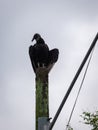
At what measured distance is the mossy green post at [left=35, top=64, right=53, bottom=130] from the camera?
951 cm

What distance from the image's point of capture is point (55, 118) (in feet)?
24.9

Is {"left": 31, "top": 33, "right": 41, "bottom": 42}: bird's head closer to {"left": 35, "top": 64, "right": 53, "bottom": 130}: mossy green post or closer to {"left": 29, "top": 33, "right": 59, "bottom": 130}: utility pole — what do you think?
{"left": 29, "top": 33, "right": 59, "bottom": 130}: utility pole

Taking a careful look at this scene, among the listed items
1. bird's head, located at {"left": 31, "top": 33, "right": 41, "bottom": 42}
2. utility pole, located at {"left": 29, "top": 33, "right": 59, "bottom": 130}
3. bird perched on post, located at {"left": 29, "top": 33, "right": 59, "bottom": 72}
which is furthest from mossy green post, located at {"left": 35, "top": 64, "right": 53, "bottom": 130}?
bird's head, located at {"left": 31, "top": 33, "right": 41, "bottom": 42}

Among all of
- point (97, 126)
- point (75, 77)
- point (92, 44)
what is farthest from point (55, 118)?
point (97, 126)

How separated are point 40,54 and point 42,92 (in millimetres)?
1114

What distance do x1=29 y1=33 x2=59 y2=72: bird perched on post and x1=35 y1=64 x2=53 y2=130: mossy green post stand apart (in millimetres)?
234

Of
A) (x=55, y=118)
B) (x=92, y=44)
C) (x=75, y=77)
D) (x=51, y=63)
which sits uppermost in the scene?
(x=51, y=63)

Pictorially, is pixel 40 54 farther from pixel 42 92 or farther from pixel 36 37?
pixel 42 92

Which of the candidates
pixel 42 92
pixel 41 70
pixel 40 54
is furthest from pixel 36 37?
pixel 42 92

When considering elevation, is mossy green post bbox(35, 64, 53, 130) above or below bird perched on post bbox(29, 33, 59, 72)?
below

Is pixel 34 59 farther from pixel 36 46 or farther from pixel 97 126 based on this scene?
pixel 97 126

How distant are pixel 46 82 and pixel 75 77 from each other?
2.82m

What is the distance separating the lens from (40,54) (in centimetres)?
1034

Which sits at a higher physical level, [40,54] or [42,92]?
[40,54]
